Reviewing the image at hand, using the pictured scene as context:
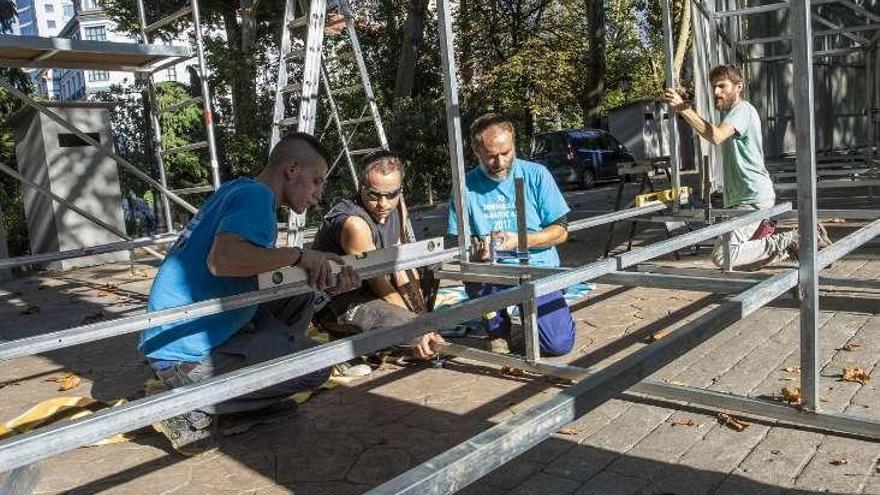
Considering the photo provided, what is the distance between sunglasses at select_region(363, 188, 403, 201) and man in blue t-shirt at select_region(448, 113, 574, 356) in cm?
34

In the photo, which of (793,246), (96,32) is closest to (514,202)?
(793,246)

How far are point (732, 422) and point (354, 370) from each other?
6.90ft

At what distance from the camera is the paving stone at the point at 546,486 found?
2.74 meters

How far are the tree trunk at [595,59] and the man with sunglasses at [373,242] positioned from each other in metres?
17.9

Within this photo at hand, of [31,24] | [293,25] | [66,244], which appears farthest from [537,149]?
[31,24]

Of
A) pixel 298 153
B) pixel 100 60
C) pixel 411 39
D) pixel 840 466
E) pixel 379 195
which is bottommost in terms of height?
pixel 840 466

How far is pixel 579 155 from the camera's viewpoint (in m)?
20.1

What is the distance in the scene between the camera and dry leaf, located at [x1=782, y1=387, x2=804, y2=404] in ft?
11.0

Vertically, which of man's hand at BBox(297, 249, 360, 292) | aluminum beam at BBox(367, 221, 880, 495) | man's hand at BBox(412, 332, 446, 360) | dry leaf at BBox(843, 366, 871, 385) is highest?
man's hand at BBox(297, 249, 360, 292)

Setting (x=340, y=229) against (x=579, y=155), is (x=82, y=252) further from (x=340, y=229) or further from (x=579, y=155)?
(x=579, y=155)

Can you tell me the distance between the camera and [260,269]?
2900 mm

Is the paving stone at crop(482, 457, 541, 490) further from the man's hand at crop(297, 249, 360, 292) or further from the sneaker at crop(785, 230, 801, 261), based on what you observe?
the sneaker at crop(785, 230, 801, 261)

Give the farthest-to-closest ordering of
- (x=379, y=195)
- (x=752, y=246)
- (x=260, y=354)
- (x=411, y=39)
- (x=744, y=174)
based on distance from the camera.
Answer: (x=411, y=39)
(x=744, y=174)
(x=752, y=246)
(x=379, y=195)
(x=260, y=354)

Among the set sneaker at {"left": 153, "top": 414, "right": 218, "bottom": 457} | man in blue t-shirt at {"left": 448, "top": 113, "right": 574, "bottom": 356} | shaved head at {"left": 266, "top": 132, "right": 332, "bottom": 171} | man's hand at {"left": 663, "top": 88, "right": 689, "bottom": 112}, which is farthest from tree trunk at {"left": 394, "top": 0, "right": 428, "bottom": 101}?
sneaker at {"left": 153, "top": 414, "right": 218, "bottom": 457}
